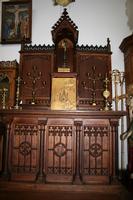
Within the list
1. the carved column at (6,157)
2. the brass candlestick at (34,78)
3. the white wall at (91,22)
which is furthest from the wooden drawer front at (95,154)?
the white wall at (91,22)

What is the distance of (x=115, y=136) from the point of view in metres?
4.78

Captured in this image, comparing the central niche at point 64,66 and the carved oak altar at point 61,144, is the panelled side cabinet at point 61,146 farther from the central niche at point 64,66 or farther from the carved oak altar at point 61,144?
the central niche at point 64,66

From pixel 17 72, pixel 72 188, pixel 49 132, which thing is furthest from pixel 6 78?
pixel 72 188

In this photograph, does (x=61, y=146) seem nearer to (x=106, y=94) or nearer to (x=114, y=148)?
(x=114, y=148)

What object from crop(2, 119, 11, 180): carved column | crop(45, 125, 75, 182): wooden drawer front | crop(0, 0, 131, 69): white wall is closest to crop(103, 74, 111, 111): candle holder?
crop(0, 0, 131, 69): white wall

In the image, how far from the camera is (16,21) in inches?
243

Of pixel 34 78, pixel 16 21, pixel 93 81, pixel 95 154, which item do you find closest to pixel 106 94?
pixel 93 81

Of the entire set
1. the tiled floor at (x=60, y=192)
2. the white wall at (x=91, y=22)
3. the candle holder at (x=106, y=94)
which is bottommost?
the tiled floor at (x=60, y=192)

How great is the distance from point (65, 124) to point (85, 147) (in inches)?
18.9

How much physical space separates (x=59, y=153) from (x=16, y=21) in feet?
9.58

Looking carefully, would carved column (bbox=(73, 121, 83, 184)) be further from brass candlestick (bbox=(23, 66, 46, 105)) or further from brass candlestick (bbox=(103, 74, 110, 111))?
brass candlestick (bbox=(23, 66, 46, 105))

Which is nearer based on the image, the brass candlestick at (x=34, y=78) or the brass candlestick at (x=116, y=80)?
the brass candlestick at (x=116, y=80)

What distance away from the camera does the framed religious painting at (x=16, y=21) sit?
238 inches

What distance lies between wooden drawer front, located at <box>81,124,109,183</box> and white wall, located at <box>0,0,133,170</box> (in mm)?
1569
